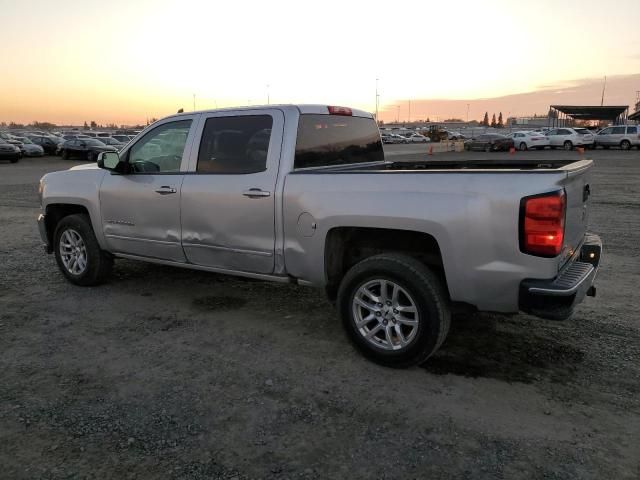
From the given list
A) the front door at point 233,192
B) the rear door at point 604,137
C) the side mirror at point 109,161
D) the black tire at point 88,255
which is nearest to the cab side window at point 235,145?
the front door at point 233,192

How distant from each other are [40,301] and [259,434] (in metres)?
3.66

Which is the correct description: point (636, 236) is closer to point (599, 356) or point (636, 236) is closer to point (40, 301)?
point (599, 356)

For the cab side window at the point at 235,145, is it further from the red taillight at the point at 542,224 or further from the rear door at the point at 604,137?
the rear door at the point at 604,137

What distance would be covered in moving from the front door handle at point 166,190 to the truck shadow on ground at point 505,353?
285cm

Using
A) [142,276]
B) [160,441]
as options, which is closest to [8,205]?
[142,276]

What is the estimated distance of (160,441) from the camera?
9.98 feet

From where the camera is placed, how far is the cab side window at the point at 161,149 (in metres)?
5.21

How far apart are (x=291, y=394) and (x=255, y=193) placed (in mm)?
1738

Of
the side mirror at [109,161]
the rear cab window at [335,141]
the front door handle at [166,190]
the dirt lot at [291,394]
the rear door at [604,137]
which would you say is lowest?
the dirt lot at [291,394]

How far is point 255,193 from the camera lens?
4473mm

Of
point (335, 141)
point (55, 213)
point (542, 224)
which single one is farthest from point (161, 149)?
point (542, 224)

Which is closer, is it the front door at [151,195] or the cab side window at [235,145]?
the cab side window at [235,145]

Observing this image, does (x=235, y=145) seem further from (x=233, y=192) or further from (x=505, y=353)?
(x=505, y=353)

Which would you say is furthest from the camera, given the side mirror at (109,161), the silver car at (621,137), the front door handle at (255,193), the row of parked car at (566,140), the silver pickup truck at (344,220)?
the row of parked car at (566,140)
